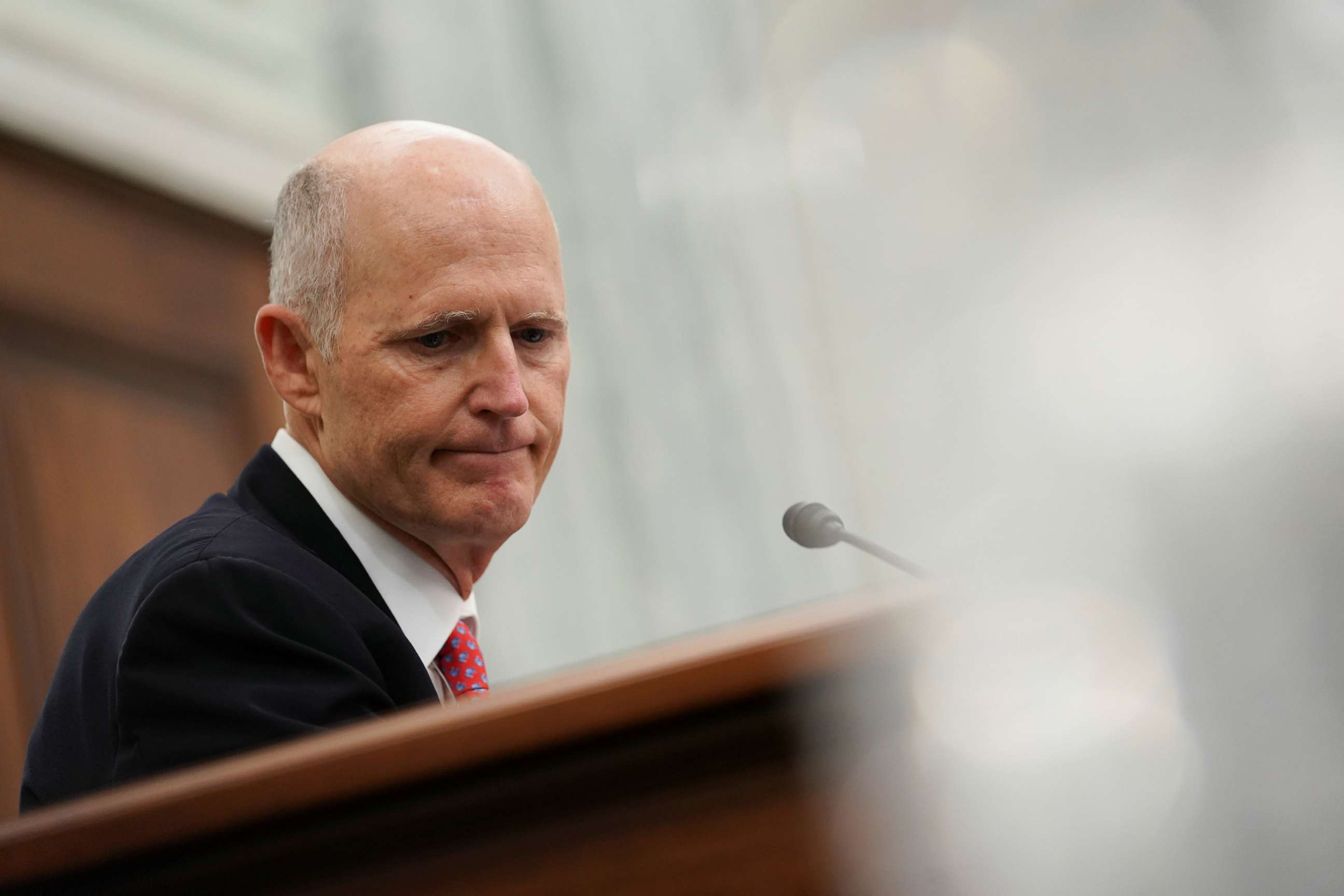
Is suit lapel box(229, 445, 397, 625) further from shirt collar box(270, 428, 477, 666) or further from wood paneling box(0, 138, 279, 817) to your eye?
wood paneling box(0, 138, 279, 817)

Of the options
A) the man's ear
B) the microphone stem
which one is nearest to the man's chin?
the man's ear

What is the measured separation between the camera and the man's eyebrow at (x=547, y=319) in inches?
58.6

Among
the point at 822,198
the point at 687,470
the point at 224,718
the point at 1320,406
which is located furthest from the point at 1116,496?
the point at 687,470

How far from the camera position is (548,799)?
0.60 meters

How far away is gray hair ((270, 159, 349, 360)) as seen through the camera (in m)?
1.46

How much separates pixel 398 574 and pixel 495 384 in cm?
24

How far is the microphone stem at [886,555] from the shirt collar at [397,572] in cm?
45

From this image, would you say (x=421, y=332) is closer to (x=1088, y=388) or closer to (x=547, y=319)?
(x=547, y=319)

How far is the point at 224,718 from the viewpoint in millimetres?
972

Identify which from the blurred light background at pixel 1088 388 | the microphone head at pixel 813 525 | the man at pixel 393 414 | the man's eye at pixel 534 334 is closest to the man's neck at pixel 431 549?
the man at pixel 393 414

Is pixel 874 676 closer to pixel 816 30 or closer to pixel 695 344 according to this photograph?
pixel 816 30

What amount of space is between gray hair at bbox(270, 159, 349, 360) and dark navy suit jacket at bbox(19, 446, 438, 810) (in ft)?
0.93

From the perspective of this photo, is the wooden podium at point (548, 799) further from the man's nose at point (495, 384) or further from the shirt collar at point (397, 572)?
the man's nose at point (495, 384)

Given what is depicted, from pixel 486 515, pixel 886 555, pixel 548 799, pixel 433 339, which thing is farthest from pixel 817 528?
pixel 548 799
